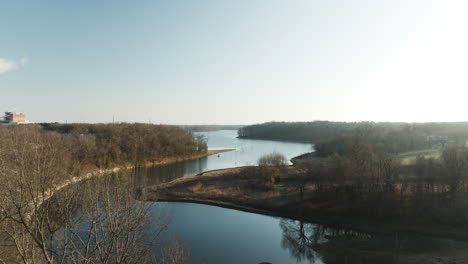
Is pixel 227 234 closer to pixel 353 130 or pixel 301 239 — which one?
pixel 301 239

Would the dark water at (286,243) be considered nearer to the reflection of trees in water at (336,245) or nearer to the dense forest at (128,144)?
the reflection of trees in water at (336,245)

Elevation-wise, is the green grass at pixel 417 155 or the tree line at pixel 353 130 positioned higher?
the tree line at pixel 353 130

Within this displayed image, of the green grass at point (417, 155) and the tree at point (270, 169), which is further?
the tree at point (270, 169)

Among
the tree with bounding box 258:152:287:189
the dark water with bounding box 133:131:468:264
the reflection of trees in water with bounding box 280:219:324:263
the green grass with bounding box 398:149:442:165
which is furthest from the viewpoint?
the tree with bounding box 258:152:287:189

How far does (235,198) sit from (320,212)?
36.9 ft

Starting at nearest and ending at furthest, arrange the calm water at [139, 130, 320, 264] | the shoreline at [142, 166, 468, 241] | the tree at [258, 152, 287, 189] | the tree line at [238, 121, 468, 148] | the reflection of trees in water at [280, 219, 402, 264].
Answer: the reflection of trees in water at [280, 219, 402, 264]
the calm water at [139, 130, 320, 264]
the shoreline at [142, 166, 468, 241]
the tree at [258, 152, 287, 189]
the tree line at [238, 121, 468, 148]

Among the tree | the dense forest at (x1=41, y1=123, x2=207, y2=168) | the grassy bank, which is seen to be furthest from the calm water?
the dense forest at (x1=41, y1=123, x2=207, y2=168)

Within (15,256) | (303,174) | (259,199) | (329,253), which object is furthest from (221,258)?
(303,174)

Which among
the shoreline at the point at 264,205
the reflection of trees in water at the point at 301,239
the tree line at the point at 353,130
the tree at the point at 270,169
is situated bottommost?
the reflection of trees in water at the point at 301,239

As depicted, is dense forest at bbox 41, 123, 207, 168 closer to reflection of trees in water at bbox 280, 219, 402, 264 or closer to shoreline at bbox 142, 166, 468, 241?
shoreline at bbox 142, 166, 468, 241

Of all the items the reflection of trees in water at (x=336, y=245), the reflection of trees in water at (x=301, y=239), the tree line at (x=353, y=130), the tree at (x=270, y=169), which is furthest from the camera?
the tree line at (x=353, y=130)

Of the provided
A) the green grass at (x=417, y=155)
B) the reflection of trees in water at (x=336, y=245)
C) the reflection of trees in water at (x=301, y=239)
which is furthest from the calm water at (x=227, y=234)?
the green grass at (x=417, y=155)

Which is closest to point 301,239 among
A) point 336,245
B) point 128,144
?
point 336,245

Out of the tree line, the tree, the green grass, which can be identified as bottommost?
the tree
